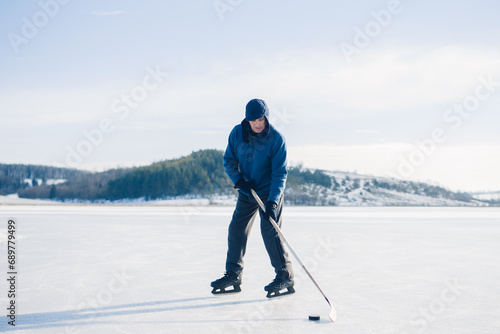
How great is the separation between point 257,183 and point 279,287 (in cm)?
86

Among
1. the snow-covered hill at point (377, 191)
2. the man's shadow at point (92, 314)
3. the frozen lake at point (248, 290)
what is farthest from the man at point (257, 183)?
the snow-covered hill at point (377, 191)

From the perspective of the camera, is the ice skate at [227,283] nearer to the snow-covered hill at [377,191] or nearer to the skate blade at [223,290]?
the skate blade at [223,290]

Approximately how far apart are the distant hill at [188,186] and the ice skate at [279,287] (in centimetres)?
6201

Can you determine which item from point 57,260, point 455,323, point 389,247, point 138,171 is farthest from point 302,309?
point 138,171

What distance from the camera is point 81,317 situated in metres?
2.87

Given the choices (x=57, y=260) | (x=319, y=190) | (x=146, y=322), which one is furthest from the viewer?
(x=319, y=190)

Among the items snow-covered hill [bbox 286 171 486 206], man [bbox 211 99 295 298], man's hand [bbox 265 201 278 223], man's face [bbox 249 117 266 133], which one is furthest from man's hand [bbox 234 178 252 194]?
snow-covered hill [bbox 286 171 486 206]

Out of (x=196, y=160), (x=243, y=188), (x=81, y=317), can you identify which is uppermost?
(x=196, y=160)

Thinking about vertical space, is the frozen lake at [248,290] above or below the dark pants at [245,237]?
below

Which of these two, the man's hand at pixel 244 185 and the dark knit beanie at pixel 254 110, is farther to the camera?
the man's hand at pixel 244 185

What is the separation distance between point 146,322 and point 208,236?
5021mm

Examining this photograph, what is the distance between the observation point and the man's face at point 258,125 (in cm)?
352

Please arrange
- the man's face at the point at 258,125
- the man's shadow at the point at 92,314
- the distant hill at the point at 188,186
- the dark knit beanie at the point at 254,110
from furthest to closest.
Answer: the distant hill at the point at 188,186 < the man's face at the point at 258,125 < the dark knit beanie at the point at 254,110 < the man's shadow at the point at 92,314

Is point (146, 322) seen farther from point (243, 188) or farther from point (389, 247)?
point (389, 247)
